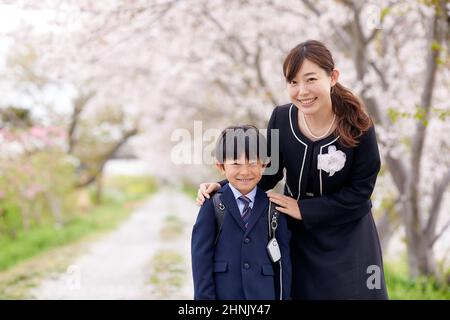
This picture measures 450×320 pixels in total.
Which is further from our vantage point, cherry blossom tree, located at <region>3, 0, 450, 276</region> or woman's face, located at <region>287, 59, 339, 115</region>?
cherry blossom tree, located at <region>3, 0, 450, 276</region>

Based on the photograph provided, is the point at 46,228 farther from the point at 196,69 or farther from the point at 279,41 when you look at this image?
the point at 279,41

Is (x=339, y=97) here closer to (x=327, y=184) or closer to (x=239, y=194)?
(x=327, y=184)

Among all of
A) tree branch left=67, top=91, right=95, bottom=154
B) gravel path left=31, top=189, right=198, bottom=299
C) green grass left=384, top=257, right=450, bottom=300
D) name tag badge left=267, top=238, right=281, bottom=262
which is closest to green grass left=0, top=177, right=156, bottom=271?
gravel path left=31, top=189, right=198, bottom=299

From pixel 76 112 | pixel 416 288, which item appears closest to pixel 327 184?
pixel 416 288

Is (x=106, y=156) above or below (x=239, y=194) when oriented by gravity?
above

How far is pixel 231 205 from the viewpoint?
7.84 ft

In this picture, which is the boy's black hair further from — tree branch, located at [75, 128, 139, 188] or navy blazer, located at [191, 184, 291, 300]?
tree branch, located at [75, 128, 139, 188]

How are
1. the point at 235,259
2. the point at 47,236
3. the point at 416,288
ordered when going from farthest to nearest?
the point at 47,236 → the point at 416,288 → the point at 235,259

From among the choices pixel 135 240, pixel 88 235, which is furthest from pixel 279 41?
pixel 88 235

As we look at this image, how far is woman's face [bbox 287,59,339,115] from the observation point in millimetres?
2420

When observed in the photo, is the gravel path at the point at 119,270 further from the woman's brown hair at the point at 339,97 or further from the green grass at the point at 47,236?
the woman's brown hair at the point at 339,97

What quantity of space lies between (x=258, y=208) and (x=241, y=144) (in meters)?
0.29

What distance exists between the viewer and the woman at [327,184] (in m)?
2.44

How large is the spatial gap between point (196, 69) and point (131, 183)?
92.6ft
